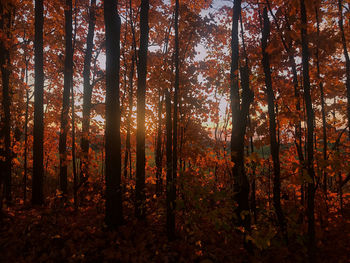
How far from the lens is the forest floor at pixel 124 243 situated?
4551 millimetres

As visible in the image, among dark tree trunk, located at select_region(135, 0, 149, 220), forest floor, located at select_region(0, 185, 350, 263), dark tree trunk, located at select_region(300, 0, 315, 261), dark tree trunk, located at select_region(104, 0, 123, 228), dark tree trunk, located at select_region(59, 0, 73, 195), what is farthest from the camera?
dark tree trunk, located at select_region(59, 0, 73, 195)

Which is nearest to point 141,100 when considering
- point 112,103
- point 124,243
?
point 112,103

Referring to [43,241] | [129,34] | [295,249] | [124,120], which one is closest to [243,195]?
[295,249]

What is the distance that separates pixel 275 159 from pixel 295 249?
9.62 ft

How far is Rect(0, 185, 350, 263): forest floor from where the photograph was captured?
14.9 feet

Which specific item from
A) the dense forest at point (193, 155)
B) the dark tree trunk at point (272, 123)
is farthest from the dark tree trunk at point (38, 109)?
the dark tree trunk at point (272, 123)

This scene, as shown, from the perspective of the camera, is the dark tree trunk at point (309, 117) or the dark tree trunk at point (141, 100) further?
the dark tree trunk at point (141, 100)

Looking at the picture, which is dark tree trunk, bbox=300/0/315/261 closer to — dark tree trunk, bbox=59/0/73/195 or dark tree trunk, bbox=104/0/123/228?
dark tree trunk, bbox=104/0/123/228

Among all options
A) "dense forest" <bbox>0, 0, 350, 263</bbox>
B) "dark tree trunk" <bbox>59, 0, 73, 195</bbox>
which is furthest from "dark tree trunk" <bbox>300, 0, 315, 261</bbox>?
"dark tree trunk" <bbox>59, 0, 73, 195</bbox>

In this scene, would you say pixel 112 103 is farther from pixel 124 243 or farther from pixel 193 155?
pixel 193 155

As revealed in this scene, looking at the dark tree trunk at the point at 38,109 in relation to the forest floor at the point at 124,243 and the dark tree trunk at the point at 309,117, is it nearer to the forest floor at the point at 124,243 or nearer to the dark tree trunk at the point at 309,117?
the forest floor at the point at 124,243

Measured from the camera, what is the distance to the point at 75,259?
4.38 metres

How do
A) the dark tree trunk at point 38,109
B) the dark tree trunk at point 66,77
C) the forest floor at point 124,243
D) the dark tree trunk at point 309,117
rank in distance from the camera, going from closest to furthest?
1. the dark tree trunk at point 309,117
2. the forest floor at point 124,243
3. the dark tree trunk at point 38,109
4. the dark tree trunk at point 66,77

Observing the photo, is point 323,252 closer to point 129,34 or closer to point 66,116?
point 66,116
